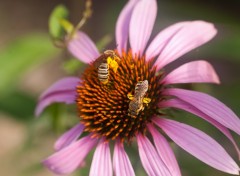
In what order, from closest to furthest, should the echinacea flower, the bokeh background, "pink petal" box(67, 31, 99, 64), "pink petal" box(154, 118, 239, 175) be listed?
"pink petal" box(154, 118, 239, 175)
the echinacea flower
"pink petal" box(67, 31, 99, 64)
the bokeh background

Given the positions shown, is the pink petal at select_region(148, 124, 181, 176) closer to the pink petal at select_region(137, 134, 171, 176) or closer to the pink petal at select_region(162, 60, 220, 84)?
the pink petal at select_region(137, 134, 171, 176)

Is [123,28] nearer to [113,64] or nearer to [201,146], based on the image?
[113,64]

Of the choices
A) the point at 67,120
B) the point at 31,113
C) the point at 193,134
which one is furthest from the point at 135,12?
the point at 31,113

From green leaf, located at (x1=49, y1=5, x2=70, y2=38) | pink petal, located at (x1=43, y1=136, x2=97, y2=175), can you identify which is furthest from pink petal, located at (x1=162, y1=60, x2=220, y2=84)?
green leaf, located at (x1=49, y1=5, x2=70, y2=38)

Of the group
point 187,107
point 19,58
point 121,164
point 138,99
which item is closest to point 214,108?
point 187,107

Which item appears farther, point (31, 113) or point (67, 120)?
point (31, 113)

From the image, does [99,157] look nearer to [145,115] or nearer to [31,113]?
[145,115]

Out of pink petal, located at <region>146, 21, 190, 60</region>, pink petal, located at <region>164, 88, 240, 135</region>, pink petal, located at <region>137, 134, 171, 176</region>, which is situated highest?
pink petal, located at <region>146, 21, 190, 60</region>
